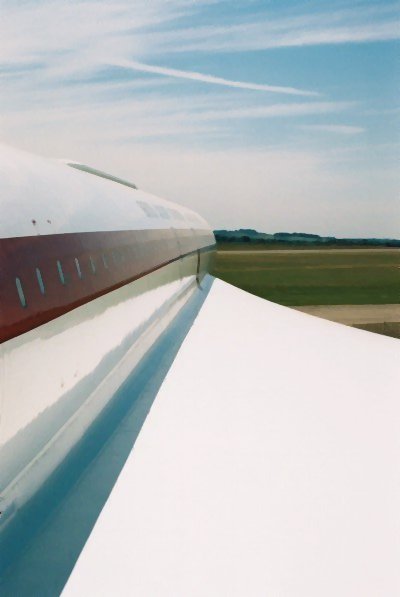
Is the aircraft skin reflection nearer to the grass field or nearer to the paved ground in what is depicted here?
the paved ground

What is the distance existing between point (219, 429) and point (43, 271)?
7.82ft

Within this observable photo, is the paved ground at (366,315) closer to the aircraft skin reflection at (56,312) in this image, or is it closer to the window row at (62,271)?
the aircraft skin reflection at (56,312)

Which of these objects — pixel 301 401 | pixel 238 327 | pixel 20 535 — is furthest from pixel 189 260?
pixel 20 535

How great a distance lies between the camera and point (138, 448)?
5672mm

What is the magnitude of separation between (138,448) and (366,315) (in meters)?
15.5

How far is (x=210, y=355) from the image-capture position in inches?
372

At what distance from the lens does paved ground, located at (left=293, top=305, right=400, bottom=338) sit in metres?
17.7

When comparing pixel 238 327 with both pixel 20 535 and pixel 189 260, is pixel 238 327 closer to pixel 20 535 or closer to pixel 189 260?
pixel 189 260

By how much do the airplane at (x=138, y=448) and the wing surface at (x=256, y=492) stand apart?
0.01 metres

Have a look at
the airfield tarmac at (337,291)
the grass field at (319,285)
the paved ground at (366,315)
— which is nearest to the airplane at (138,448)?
the paved ground at (366,315)

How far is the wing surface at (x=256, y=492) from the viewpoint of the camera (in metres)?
3.87

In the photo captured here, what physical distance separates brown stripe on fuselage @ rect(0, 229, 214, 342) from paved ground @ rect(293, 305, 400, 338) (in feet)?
35.0

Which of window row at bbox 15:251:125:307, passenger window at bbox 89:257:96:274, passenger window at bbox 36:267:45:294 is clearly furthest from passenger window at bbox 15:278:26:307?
passenger window at bbox 89:257:96:274

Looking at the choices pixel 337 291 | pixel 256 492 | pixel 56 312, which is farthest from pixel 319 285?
pixel 56 312
